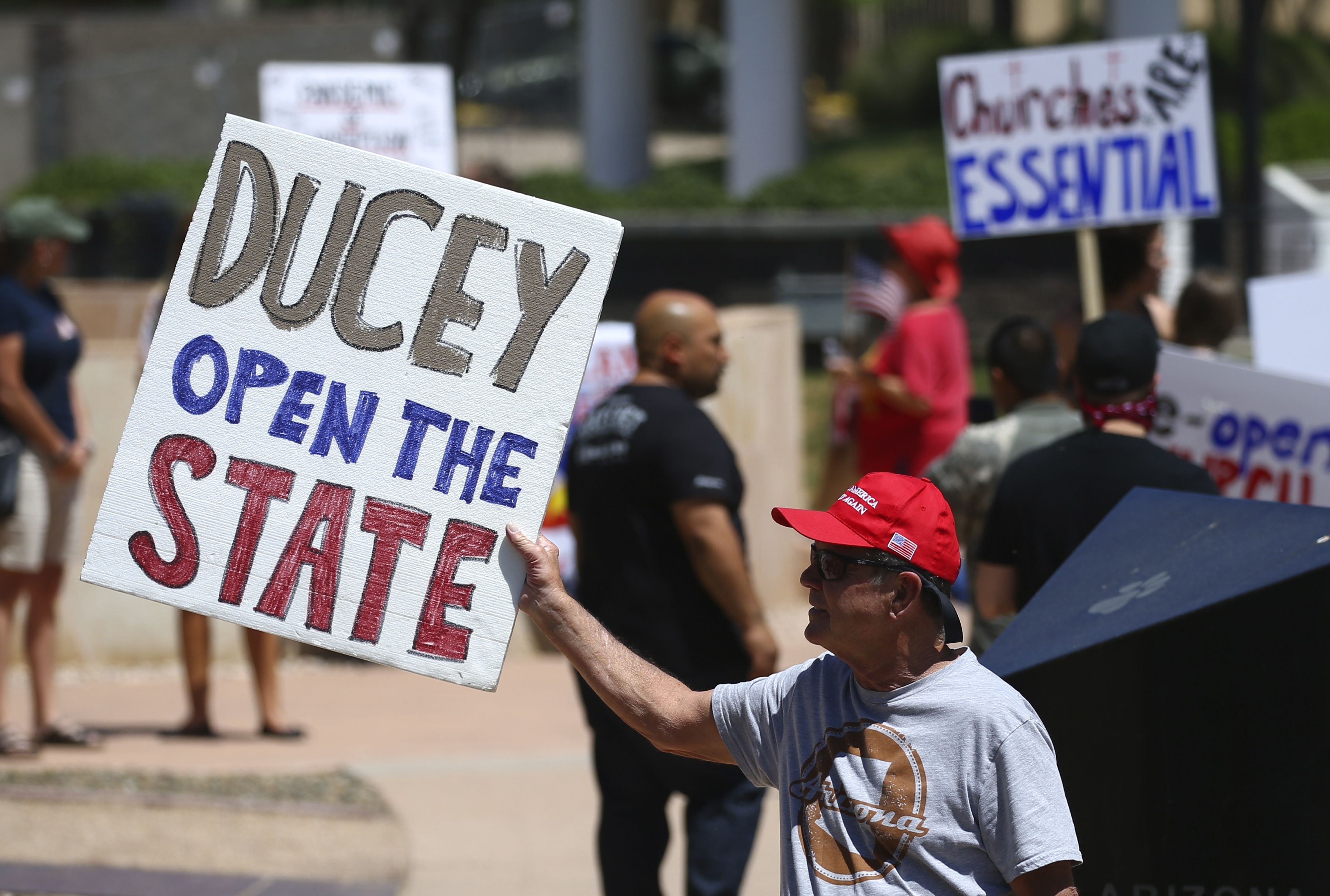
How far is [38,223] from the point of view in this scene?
5852 mm

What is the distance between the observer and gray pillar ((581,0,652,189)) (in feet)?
61.6

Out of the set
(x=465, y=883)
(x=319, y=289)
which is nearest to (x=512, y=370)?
(x=319, y=289)

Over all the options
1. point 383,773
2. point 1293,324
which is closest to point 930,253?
point 1293,324

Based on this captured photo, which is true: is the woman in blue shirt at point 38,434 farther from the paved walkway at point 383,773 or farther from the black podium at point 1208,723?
the black podium at point 1208,723

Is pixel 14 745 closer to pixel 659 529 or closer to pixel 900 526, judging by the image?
pixel 659 529

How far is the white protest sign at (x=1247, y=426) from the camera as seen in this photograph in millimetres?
4617

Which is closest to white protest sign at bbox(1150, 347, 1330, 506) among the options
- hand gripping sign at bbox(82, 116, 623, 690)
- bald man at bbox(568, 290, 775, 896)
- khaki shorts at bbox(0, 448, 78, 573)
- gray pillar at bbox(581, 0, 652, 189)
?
bald man at bbox(568, 290, 775, 896)

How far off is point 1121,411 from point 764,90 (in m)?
14.5

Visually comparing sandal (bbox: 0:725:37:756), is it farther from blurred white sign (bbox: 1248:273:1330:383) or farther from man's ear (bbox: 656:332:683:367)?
blurred white sign (bbox: 1248:273:1330:383)

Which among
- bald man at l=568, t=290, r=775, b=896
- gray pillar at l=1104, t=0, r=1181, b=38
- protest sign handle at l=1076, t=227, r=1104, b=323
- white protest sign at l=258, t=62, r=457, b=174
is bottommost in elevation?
bald man at l=568, t=290, r=775, b=896

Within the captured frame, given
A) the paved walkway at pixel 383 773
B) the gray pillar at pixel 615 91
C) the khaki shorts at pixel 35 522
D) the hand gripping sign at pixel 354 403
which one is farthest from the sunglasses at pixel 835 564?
the gray pillar at pixel 615 91

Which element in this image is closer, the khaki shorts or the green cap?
the green cap

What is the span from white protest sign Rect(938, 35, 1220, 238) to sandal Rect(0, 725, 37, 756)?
13.5 ft

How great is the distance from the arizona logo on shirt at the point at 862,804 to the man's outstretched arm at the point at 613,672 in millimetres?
332
